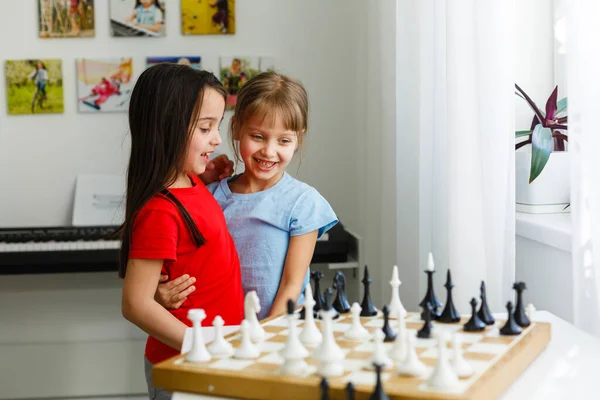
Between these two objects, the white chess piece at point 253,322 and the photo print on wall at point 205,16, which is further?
the photo print on wall at point 205,16

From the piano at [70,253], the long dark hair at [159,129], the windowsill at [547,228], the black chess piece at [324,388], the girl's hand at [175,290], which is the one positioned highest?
the long dark hair at [159,129]

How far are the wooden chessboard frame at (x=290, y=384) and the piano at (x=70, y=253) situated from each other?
1973mm

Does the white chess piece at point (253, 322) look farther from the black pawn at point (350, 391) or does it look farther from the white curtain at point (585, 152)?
the white curtain at point (585, 152)

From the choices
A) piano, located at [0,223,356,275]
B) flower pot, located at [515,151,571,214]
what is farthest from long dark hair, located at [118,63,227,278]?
piano, located at [0,223,356,275]

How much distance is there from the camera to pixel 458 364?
97 cm

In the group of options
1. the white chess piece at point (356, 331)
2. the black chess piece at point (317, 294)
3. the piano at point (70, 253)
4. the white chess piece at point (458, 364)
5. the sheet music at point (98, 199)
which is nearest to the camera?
the white chess piece at point (458, 364)

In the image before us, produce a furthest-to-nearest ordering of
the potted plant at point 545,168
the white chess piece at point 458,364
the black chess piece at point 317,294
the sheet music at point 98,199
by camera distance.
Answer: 1. the sheet music at point 98,199
2. the potted plant at point 545,168
3. the black chess piece at point 317,294
4. the white chess piece at point 458,364

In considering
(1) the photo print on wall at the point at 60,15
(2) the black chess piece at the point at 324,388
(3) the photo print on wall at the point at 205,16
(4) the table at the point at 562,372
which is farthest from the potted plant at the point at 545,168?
(1) the photo print on wall at the point at 60,15

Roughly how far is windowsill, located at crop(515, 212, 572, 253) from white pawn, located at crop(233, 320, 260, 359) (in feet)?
3.42

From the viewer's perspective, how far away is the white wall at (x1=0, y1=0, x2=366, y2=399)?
3.59 meters

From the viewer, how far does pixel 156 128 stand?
5.42 feet

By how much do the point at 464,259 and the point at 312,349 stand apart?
956 millimetres

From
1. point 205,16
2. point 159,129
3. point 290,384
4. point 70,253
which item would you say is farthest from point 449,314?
point 205,16

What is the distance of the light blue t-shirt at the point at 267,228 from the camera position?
1803mm
